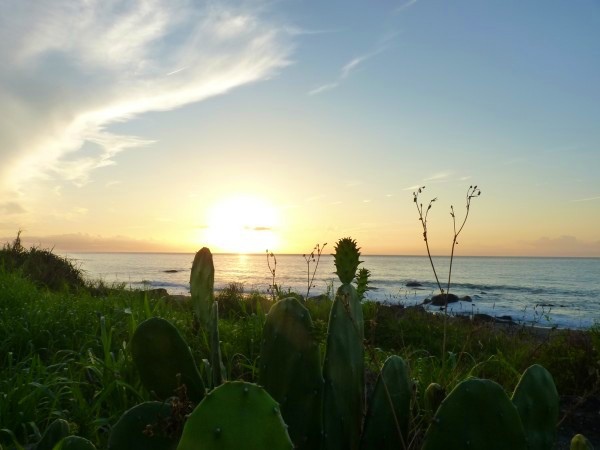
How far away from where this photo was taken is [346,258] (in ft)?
7.48

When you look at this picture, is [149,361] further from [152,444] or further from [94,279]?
[94,279]

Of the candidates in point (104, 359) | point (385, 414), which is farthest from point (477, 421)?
point (104, 359)

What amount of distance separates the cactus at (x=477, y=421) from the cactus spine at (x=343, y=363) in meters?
0.40

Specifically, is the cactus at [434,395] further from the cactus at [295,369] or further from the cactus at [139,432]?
the cactus at [139,432]

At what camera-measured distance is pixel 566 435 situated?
434 cm

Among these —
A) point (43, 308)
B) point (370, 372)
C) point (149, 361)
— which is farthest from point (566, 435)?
point (43, 308)

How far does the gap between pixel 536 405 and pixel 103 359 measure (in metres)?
3.31

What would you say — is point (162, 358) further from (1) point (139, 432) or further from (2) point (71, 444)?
(2) point (71, 444)

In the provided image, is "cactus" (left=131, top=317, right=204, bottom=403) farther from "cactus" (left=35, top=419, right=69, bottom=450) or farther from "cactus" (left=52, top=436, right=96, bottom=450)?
"cactus" (left=52, top=436, right=96, bottom=450)

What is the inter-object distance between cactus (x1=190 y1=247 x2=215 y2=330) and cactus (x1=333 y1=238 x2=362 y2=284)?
1.92ft

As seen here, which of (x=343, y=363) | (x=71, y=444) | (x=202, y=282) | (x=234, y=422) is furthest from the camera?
(x=202, y=282)

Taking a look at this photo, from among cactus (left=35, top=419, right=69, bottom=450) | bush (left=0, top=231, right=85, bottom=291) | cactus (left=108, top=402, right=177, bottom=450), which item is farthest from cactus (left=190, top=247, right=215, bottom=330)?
bush (left=0, top=231, right=85, bottom=291)

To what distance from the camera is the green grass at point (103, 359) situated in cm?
337

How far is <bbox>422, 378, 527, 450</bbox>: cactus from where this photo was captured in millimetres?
1984
